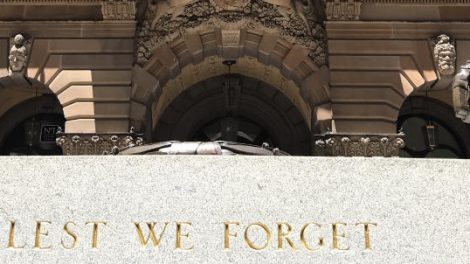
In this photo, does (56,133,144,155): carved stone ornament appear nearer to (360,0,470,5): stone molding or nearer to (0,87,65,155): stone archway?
(0,87,65,155): stone archway

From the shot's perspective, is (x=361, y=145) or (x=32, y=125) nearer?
(x=361, y=145)

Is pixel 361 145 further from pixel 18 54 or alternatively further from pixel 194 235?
pixel 194 235

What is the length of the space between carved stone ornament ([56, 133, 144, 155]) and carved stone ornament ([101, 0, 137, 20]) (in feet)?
11.7

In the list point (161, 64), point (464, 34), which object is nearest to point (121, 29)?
point (161, 64)

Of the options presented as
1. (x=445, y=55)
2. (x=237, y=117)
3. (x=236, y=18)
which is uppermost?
(x=236, y=18)

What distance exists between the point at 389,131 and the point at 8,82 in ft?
36.3

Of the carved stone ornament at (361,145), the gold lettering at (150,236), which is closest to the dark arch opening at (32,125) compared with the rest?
the carved stone ornament at (361,145)

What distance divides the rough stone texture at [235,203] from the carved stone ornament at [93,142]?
392 inches

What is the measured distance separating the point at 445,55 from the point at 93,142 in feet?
32.6

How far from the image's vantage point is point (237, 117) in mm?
20859

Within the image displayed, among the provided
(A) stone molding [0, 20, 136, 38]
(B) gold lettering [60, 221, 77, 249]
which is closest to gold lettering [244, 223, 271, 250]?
(B) gold lettering [60, 221, 77, 249]

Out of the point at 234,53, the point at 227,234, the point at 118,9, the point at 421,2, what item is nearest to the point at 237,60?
the point at 234,53

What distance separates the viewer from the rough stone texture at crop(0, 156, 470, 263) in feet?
17.2

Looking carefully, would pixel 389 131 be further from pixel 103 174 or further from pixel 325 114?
pixel 103 174
